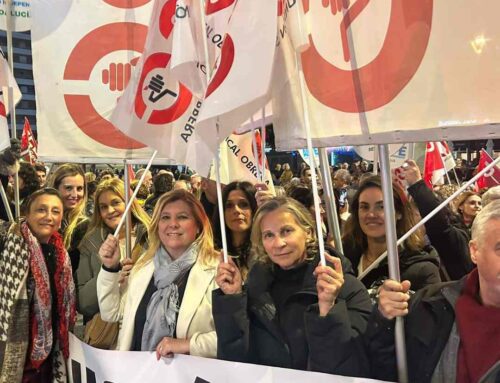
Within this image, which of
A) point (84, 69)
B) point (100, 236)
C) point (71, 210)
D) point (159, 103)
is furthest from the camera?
point (71, 210)

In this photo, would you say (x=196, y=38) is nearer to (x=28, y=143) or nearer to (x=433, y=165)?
(x=433, y=165)

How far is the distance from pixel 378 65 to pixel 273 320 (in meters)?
1.10

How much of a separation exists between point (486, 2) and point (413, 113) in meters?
0.40

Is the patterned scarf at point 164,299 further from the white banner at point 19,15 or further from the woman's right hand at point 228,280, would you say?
the white banner at point 19,15

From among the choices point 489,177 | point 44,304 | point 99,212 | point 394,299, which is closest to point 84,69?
point 99,212

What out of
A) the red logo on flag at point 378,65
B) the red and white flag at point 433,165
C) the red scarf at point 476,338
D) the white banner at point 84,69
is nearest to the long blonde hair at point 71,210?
the white banner at point 84,69

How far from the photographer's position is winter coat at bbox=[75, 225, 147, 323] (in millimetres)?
3227

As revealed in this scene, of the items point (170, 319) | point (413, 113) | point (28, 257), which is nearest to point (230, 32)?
point (413, 113)

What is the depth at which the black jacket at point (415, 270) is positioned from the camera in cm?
258

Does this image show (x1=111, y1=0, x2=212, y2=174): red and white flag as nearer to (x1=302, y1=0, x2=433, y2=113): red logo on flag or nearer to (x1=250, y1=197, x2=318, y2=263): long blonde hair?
(x1=250, y1=197, x2=318, y2=263): long blonde hair

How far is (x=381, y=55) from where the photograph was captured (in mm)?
1897

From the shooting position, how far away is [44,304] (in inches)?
116

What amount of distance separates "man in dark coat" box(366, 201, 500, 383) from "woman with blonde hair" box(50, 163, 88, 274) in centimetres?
283

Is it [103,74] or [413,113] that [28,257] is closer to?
[103,74]
